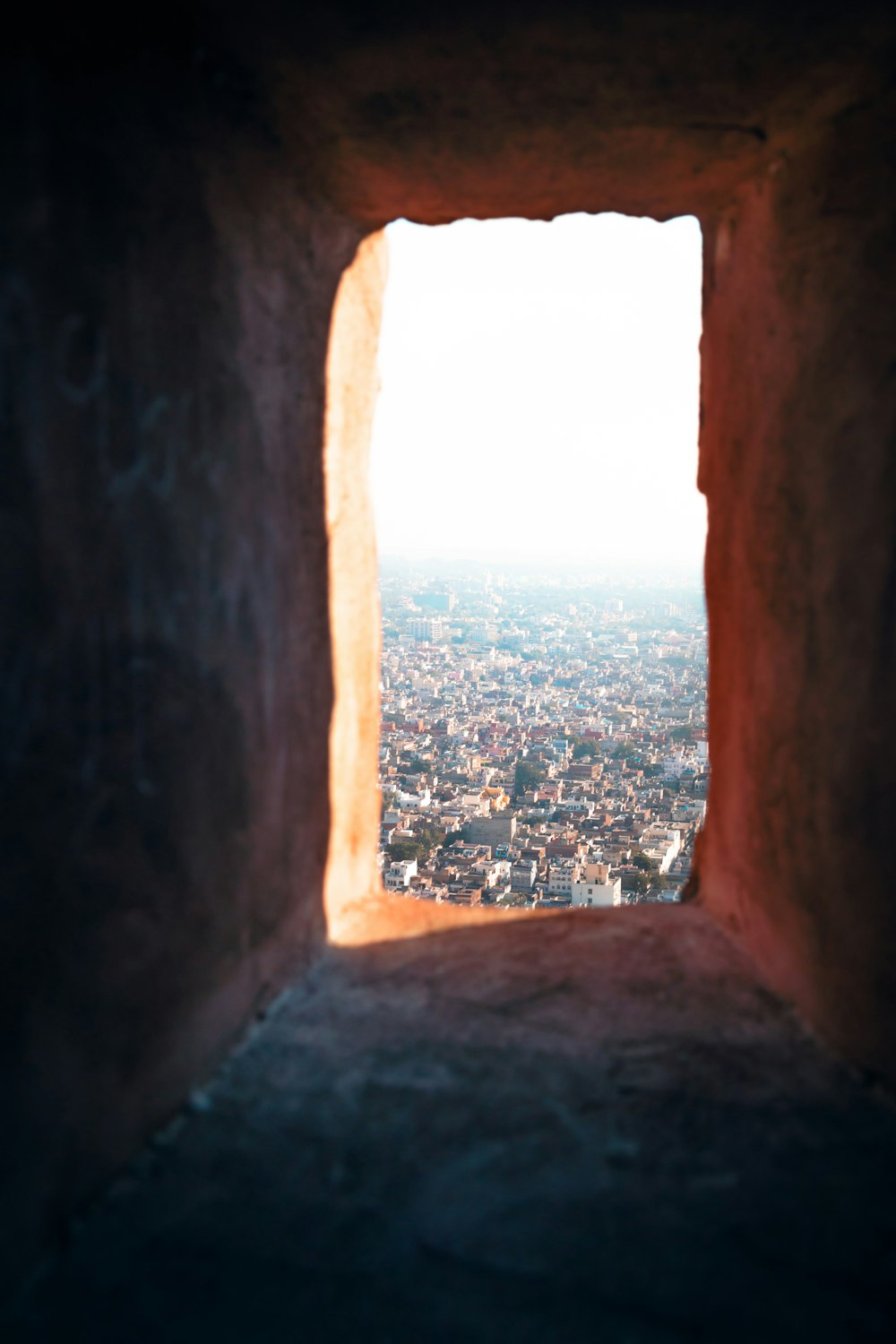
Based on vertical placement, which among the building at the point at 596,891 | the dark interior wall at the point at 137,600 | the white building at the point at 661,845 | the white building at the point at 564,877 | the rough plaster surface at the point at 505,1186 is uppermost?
the dark interior wall at the point at 137,600

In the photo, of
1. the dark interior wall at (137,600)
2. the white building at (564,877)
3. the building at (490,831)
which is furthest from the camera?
the building at (490,831)

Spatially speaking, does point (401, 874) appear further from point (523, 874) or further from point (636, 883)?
point (636, 883)

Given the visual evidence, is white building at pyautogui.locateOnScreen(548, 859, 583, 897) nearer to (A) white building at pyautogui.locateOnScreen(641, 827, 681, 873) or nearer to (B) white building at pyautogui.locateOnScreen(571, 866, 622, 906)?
(B) white building at pyautogui.locateOnScreen(571, 866, 622, 906)

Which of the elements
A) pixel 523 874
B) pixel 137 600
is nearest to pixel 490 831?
pixel 523 874

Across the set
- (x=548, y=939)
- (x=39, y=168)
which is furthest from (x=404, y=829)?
(x=39, y=168)

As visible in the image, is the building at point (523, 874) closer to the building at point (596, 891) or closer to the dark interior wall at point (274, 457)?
the building at point (596, 891)

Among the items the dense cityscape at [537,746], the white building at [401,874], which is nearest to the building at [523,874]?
the dense cityscape at [537,746]
